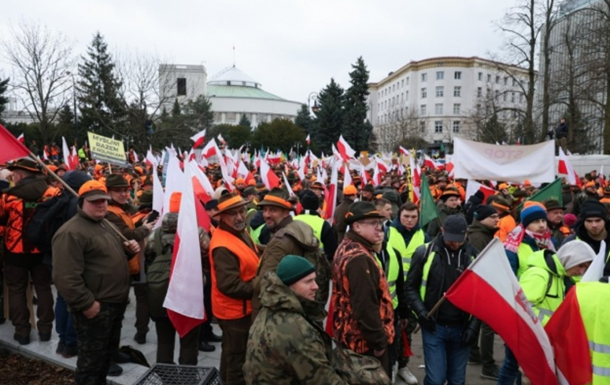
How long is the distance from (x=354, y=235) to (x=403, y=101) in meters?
95.6

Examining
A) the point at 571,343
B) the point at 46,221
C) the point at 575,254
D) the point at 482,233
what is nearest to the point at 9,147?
the point at 46,221

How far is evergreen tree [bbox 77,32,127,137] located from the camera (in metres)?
33.5

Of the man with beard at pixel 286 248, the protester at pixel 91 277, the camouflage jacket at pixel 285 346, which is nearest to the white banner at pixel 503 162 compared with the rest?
the man with beard at pixel 286 248

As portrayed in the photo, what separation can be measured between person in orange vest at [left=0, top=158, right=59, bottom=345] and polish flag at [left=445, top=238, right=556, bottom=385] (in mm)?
4660

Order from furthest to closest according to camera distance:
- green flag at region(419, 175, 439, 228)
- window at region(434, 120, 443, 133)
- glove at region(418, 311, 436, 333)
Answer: window at region(434, 120, 443, 133) → green flag at region(419, 175, 439, 228) → glove at region(418, 311, 436, 333)

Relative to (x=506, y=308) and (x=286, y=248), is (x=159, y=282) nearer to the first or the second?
(x=286, y=248)

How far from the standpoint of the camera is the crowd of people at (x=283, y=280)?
2.65 m

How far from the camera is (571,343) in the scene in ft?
8.85

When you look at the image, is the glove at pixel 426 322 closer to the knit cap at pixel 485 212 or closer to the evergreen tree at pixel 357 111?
the knit cap at pixel 485 212

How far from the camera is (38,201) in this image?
17.9 ft

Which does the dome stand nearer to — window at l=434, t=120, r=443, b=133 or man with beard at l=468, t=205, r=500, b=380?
window at l=434, t=120, r=443, b=133

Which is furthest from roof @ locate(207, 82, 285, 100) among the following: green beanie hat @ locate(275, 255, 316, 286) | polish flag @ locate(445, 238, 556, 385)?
green beanie hat @ locate(275, 255, 316, 286)

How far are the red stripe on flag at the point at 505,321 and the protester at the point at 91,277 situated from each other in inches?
115

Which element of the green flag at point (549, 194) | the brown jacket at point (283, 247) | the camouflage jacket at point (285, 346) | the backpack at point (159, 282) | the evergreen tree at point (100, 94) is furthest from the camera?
the evergreen tree at point (100, 94)
